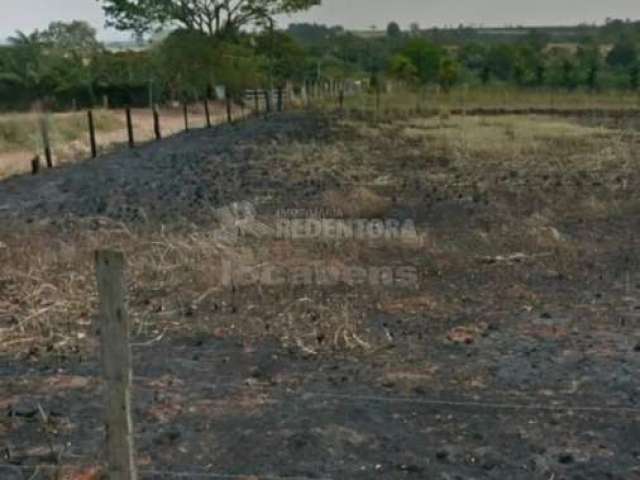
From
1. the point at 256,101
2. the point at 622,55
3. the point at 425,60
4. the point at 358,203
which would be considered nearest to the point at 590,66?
the point at 425,60

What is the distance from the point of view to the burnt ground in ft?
11.4

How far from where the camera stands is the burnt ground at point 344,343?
3.46 m

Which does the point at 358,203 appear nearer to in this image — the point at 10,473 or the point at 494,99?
the point at 10,473

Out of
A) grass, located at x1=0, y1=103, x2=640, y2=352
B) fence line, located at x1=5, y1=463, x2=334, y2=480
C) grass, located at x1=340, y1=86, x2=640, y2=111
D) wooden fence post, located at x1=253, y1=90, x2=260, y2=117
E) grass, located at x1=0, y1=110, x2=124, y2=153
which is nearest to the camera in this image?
fence line, located at x1=5, y1=463, x2=334, y2=480

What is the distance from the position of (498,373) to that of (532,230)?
13.1 feet

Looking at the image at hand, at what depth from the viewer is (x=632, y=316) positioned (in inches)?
209

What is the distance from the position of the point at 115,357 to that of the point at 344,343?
252 cm

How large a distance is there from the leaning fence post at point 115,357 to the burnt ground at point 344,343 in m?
0.79

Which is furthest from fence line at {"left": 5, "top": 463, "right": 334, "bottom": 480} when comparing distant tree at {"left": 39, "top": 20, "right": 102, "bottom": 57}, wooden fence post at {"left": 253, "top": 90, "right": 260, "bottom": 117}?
distant tree at {"left": 39, "top": 20, "right": 102, "bottom": 57}

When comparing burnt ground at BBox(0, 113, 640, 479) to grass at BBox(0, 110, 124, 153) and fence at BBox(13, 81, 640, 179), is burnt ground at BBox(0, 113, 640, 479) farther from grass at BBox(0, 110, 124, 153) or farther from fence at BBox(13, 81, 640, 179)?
fence at BBox(13, 81, 640, 179)

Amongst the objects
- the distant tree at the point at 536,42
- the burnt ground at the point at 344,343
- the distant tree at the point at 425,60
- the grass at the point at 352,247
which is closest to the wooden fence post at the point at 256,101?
the distant tree at the point at 425,60

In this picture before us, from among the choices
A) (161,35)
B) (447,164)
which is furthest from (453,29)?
(447,164)

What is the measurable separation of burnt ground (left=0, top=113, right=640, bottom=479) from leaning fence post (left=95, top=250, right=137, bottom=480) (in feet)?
2.60

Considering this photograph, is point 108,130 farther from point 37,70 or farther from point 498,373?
point 498,373
